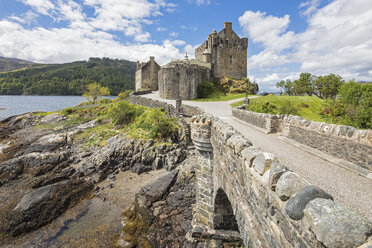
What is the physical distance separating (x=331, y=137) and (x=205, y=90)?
100 ft

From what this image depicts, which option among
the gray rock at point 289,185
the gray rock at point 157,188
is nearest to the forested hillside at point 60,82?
the gray rock at point 157,188

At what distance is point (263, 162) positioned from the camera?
2.96 meters

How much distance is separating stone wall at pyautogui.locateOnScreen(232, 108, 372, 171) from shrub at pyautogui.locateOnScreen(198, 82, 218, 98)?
2591cm

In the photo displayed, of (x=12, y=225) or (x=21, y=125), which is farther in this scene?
(x=21, y=125)

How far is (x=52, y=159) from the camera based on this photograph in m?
20.7

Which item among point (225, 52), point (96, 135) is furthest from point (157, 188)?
point (225, 52)

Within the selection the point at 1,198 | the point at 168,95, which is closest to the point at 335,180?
the point at 1,198

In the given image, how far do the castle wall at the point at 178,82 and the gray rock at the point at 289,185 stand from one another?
3233 centimetres

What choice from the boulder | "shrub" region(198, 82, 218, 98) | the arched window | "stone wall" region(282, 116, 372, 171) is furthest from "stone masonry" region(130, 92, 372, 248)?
"shrub" region(198, 82, 218, 98)

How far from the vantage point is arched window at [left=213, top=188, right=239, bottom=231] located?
785 centimetres

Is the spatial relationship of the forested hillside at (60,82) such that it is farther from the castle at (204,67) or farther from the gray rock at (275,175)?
the gray rock at (275,175)

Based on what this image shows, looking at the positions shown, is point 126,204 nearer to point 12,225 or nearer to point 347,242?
point 12,225

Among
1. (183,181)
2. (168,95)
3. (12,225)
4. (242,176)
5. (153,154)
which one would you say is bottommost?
(12,225)

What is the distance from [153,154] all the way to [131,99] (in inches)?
808
